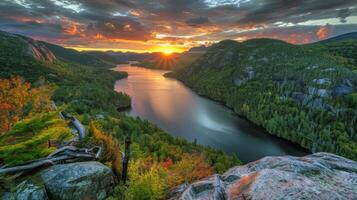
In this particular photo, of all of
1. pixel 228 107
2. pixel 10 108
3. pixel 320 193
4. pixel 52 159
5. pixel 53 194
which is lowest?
pixel 228 107

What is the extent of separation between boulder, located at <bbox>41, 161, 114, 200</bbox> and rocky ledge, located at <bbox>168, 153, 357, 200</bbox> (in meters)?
5.86

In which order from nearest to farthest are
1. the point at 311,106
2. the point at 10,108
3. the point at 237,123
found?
the point at 10,108 → the point at 237,123 → the point at 311,106

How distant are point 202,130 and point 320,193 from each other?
111 metres

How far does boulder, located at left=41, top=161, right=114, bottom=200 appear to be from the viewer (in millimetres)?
15012

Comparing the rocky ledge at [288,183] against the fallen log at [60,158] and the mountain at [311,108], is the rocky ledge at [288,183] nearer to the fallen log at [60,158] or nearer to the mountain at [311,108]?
the fallen log at [60,158]

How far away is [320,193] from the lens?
11.3 m

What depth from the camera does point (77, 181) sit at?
15.5 m

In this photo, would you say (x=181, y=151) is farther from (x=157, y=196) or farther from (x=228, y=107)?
(x=228, y=107)

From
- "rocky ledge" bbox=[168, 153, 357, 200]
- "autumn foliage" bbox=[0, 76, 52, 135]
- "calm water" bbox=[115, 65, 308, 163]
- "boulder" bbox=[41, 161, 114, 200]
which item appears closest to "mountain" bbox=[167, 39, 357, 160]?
"calm water" bbox=[115, 65, 308, 163]

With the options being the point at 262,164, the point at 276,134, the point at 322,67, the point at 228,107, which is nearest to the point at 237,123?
the point at 276,134

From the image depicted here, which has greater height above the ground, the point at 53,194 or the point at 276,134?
the point at 53,194

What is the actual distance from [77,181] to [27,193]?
115 inches

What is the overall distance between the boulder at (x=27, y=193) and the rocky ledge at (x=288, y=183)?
9157mm

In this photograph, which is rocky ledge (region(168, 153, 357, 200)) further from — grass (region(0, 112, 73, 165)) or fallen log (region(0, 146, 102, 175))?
grass (region(0, 112, 73, 165))
